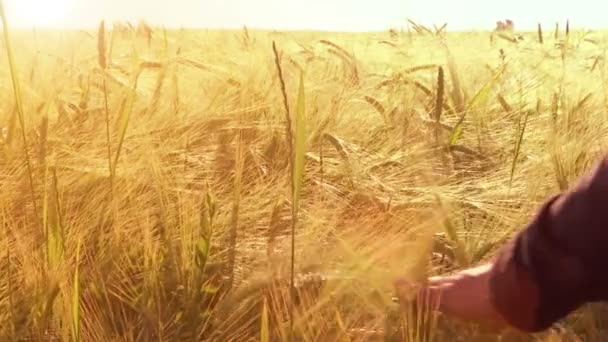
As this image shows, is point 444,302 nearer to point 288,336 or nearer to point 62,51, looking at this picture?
point 288,336

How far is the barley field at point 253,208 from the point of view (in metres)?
0.61

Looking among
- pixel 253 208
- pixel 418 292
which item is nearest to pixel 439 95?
pixel 253 208

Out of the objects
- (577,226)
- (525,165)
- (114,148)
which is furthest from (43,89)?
(577,226)

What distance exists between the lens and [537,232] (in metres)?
0.55

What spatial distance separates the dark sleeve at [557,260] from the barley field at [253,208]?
2.1 inches

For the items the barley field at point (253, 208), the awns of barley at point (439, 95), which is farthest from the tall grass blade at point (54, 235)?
the awns of barley at point (439, 95)

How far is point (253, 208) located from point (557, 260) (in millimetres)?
363

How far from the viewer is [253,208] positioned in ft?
2.68

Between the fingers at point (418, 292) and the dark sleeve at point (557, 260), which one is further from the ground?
the dark sleeve at point (557, 260)

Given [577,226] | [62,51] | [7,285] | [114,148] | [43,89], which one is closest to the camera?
[577,226]

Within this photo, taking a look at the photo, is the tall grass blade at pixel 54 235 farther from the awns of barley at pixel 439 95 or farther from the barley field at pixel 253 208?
the awns of barley at pixel 439 95

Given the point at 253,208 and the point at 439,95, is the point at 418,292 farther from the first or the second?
the point at 439,95

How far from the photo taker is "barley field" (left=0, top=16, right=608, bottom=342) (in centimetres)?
61

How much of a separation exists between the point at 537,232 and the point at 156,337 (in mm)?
303
